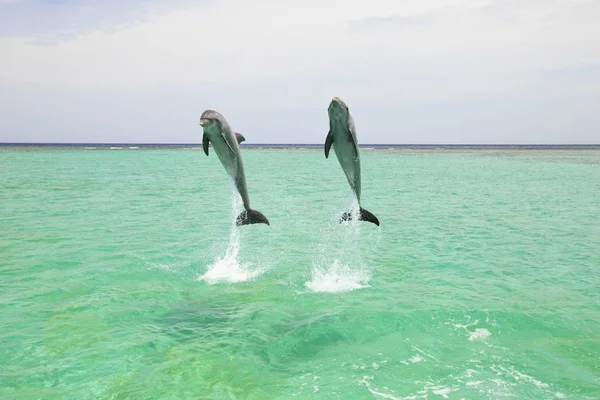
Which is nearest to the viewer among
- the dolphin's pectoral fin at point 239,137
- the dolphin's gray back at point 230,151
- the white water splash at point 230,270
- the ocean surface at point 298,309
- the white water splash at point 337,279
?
the ocean surface at point 298,309

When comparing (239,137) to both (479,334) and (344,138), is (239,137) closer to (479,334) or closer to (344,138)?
(344,138)

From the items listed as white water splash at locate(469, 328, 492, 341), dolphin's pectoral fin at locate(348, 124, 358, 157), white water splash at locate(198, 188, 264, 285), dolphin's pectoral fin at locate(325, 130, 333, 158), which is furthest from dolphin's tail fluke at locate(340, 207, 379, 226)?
white water splash at locate(469, 328, 492, 341)

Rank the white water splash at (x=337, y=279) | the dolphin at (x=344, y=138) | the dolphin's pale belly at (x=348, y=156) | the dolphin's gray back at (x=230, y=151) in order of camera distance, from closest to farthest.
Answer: the dolphin at (x=344, y=138), the dolphin's gray back at (x=230, y=151), the dolphin's pale belly at (x=348, y=156), the white water splash at (x=337, y=279)

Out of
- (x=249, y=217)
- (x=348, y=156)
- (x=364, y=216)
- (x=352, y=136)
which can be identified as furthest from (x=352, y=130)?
(x=249, y=217)

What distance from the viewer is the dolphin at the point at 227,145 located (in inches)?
348

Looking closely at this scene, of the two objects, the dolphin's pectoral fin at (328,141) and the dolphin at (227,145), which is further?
the dolphin's pectoral fin at (328,141)

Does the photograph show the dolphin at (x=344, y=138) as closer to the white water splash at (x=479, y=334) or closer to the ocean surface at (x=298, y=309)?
the ocean surface at (x=298, y=309)

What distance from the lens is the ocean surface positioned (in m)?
7.24

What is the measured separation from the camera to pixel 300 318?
955 cm

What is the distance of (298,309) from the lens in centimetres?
1004

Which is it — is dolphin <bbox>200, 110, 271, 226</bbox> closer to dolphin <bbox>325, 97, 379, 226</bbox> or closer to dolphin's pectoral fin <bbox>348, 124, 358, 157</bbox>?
dolphin <bbox>325, 97, 379, 226</bbox>

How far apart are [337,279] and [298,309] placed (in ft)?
7.66

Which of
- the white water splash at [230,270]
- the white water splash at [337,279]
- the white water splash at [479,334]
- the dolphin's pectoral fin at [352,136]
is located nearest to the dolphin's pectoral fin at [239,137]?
the white water splash at [230,270]

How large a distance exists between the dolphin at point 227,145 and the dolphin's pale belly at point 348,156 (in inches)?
75.2
